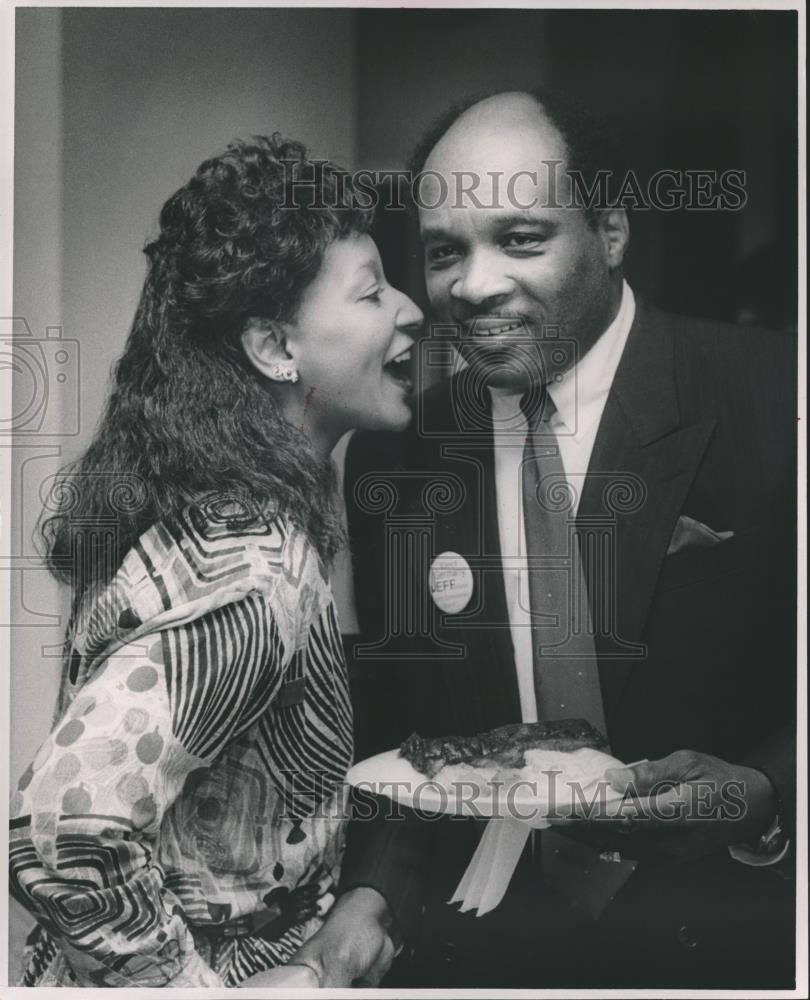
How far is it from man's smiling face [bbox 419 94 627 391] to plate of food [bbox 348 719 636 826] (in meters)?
0.84

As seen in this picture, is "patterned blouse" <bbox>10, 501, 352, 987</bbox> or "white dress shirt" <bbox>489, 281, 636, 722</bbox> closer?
"patterned blouse" <bbox>10, 501, 352, 987</bbox>

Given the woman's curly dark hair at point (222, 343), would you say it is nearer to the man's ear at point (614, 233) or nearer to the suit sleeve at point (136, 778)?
the suit sleeve at point (136, 778)

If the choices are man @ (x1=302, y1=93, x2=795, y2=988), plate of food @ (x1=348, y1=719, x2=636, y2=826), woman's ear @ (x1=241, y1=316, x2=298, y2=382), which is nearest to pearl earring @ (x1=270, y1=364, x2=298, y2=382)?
woman's ear @ (x1=241, y1=316, x2=298, y2=382)

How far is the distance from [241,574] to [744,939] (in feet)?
4.61

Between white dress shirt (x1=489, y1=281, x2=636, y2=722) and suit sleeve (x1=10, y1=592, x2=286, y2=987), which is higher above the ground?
white dress shirt (x1=489, y1=281, x2=636, y2=722)

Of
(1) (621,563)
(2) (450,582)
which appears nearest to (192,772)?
(2) (450,582)

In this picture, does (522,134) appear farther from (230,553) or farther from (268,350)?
(230,553)

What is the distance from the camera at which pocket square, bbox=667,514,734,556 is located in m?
2.58

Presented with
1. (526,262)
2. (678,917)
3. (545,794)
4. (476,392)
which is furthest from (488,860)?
(526,262)

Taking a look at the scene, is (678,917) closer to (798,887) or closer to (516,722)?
(798,887)

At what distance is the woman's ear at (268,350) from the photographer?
2545 mm

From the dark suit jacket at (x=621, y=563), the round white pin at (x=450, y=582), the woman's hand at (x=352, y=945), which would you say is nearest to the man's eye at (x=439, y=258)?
the dark suit jacket at (x=621, y=563)

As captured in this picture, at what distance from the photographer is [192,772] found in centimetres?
251

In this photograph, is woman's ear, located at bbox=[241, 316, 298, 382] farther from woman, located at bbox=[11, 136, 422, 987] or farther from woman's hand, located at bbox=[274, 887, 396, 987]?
woman's hand, located at bbox=[274, 887, 396, 987]
